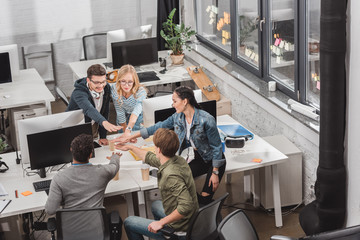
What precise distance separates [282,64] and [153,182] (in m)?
2.25

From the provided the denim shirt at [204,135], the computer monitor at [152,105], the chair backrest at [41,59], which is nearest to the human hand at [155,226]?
the denim shirt at [204,135]

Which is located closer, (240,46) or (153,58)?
(240,46)

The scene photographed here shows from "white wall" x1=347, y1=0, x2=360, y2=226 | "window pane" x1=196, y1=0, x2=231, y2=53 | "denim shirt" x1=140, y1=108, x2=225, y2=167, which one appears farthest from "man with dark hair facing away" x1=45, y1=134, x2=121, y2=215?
"window pane" x1=196, y1=0, x2=231, y2=53

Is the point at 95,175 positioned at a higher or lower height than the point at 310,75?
lower

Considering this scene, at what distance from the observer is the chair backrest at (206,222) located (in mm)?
4414

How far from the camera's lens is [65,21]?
9570mm

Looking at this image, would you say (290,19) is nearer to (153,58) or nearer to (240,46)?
(240,46)

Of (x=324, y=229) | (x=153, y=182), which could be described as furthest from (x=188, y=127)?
(x=324, y=229)

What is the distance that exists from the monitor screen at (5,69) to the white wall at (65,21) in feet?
5.46

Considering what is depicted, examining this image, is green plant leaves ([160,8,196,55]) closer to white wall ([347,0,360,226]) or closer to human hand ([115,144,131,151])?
human hand ([115,144,131,151])

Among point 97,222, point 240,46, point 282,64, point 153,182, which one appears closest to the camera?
point 97,222

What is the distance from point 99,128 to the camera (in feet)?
20.4

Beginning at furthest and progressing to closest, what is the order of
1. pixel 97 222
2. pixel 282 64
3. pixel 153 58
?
pixel 153 58 → pixel 282 64 → pixel 97 222

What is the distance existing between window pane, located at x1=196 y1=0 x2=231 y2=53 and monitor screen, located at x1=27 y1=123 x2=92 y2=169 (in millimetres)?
3379
